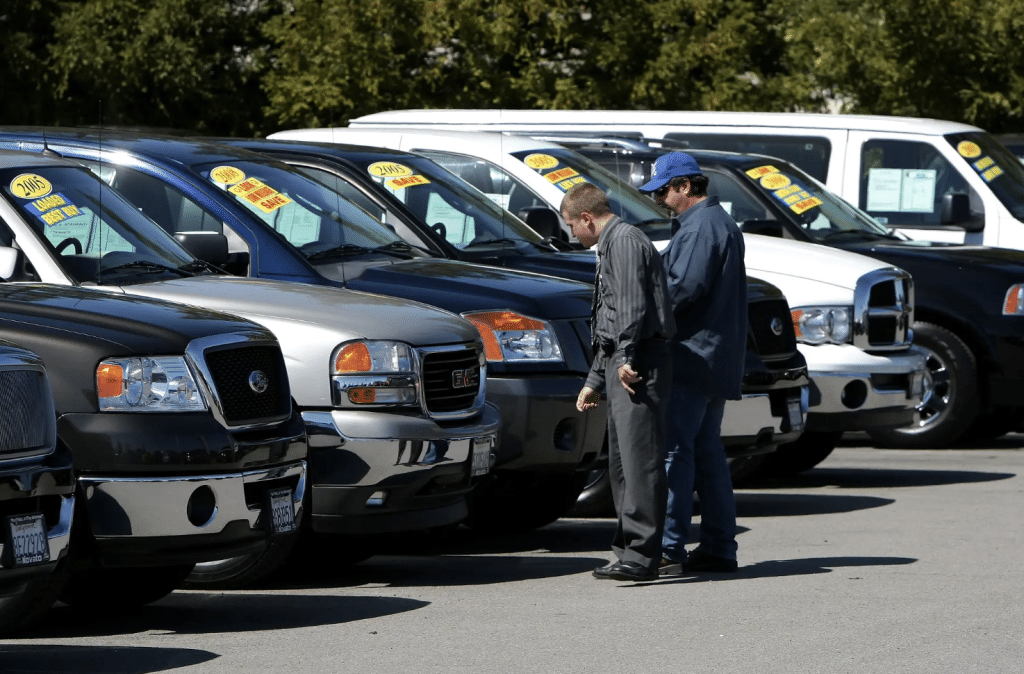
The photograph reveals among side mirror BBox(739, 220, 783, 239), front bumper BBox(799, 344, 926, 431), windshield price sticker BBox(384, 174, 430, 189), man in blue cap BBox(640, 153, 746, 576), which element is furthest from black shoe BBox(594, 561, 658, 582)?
side mirror BBox(739, 220, 783, 239)

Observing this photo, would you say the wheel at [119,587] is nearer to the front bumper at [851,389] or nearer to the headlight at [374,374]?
the headlight at [374,374]

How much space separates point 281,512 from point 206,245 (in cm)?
202

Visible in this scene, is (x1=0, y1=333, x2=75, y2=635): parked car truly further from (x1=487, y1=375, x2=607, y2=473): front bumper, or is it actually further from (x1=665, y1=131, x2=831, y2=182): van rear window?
(x1=665, y1=131, x2=831, y2=182): van rear window

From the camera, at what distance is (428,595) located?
304 inches

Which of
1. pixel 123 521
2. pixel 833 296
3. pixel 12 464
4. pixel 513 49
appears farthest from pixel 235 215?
pixel 513 49

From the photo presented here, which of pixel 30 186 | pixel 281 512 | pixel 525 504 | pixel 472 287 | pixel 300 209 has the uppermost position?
pixel 30 186

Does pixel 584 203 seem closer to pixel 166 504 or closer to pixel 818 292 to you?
pixel 166 504

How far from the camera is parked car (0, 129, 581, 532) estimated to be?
335 inches

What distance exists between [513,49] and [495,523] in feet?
48.9

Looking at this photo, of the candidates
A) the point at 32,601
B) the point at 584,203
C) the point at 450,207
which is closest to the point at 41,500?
the point at 32,601

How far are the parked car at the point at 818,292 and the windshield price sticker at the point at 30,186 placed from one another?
4.17 metres

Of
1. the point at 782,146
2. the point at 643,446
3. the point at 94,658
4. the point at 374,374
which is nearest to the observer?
the point at 94,658

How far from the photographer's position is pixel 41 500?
5762 millimetres

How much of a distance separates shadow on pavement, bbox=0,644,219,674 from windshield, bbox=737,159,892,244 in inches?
294
